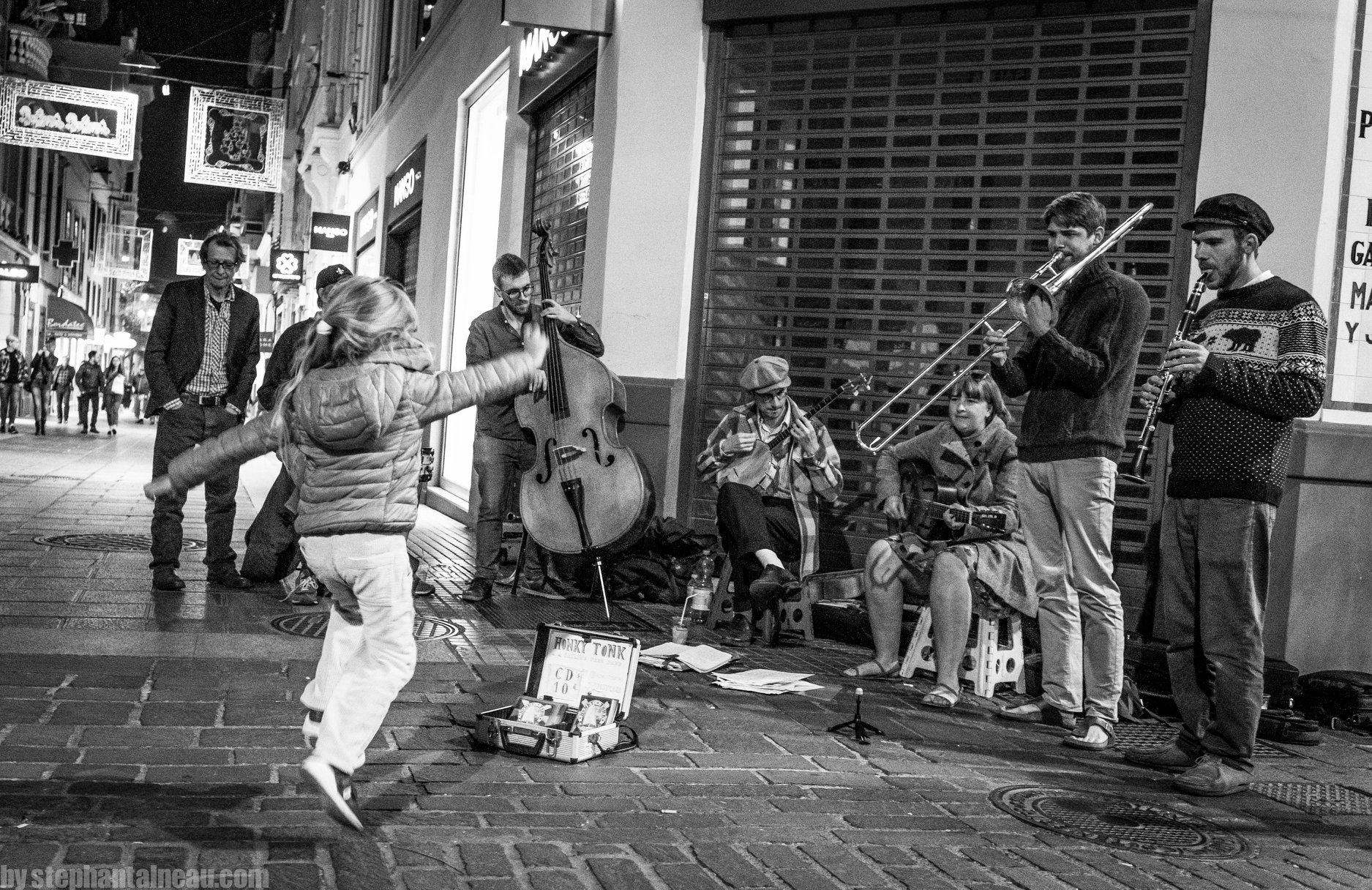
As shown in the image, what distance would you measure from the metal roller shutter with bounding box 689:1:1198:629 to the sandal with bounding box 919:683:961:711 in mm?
1940

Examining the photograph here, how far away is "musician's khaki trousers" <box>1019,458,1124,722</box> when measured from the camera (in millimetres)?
5434

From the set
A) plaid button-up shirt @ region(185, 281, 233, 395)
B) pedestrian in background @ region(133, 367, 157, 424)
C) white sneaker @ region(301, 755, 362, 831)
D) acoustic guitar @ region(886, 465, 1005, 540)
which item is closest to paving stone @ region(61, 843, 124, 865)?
white sneaker @ region(301, 755, 362, 831)

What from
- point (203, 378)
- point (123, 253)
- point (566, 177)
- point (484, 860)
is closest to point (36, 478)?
point (566, 177)

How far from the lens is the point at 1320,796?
4.85 meters

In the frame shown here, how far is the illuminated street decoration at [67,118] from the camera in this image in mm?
23391

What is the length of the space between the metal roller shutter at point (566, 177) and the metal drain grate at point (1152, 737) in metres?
5.54

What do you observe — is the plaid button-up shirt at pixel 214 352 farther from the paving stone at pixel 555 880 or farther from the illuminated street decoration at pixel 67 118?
the illuminated street decoration at pixel 67 118

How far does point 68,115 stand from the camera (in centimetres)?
2423

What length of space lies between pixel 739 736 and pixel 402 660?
1.69m

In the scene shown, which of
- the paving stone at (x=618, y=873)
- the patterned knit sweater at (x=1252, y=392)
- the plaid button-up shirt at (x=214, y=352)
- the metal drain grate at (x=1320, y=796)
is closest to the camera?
the paving stone at (x=618, y=873)

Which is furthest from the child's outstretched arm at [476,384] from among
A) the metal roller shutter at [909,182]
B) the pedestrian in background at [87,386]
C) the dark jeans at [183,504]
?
the pedestrian in background at [87,386]

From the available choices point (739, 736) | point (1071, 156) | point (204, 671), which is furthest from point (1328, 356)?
point (204, 671)

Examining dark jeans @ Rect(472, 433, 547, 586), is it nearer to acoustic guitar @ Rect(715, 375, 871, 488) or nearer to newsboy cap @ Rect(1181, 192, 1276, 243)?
acoustic guitar @ Rect(715, 375, 871, 488)

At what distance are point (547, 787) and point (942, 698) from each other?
2295mm
